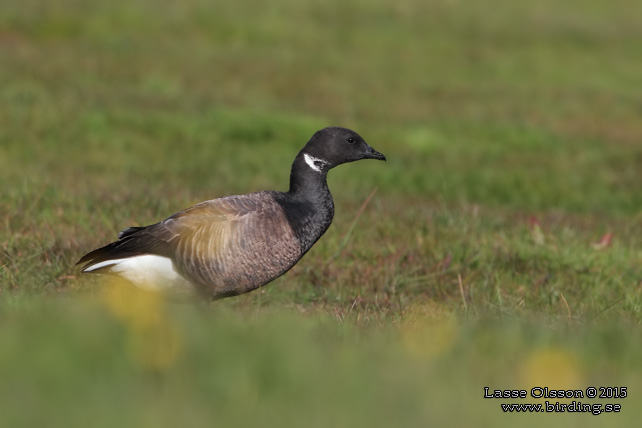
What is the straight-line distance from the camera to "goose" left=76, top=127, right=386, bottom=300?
6.30 m

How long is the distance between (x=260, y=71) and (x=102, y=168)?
30.8ft

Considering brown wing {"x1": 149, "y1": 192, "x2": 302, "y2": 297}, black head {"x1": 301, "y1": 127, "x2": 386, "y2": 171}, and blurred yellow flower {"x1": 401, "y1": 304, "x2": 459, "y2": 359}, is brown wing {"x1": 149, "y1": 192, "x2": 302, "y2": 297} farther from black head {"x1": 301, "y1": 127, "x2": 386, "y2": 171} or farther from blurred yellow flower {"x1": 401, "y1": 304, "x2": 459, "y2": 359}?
blurred yellow flower {"x1": 401, "y1": 304, "x2": 459, "y2": 359}

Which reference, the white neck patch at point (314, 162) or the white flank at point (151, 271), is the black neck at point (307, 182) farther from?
the white flank at point (151, 271)

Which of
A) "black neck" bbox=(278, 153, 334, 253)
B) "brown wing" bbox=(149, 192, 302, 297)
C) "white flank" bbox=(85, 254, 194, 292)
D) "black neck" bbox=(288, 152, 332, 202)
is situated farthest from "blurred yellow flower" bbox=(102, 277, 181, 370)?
"black neck" bbox=(288, 152, 332, 202)

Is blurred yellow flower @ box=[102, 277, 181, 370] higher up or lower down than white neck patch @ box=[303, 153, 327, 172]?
higher up

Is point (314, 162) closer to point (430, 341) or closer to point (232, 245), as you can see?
point (232, 245)

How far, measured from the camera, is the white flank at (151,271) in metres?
6.45

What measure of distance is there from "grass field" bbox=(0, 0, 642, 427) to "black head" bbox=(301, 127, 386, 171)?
1.01 metres

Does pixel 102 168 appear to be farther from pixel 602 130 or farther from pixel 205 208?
pixel 602 130

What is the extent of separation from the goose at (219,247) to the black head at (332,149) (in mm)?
355

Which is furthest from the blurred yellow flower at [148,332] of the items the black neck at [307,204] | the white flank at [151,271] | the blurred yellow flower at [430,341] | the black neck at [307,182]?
the black neck at [307,182]

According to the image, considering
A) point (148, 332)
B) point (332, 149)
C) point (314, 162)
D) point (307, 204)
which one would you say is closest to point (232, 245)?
point (307, 204)

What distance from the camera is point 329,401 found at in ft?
10.7

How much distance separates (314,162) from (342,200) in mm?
4819
